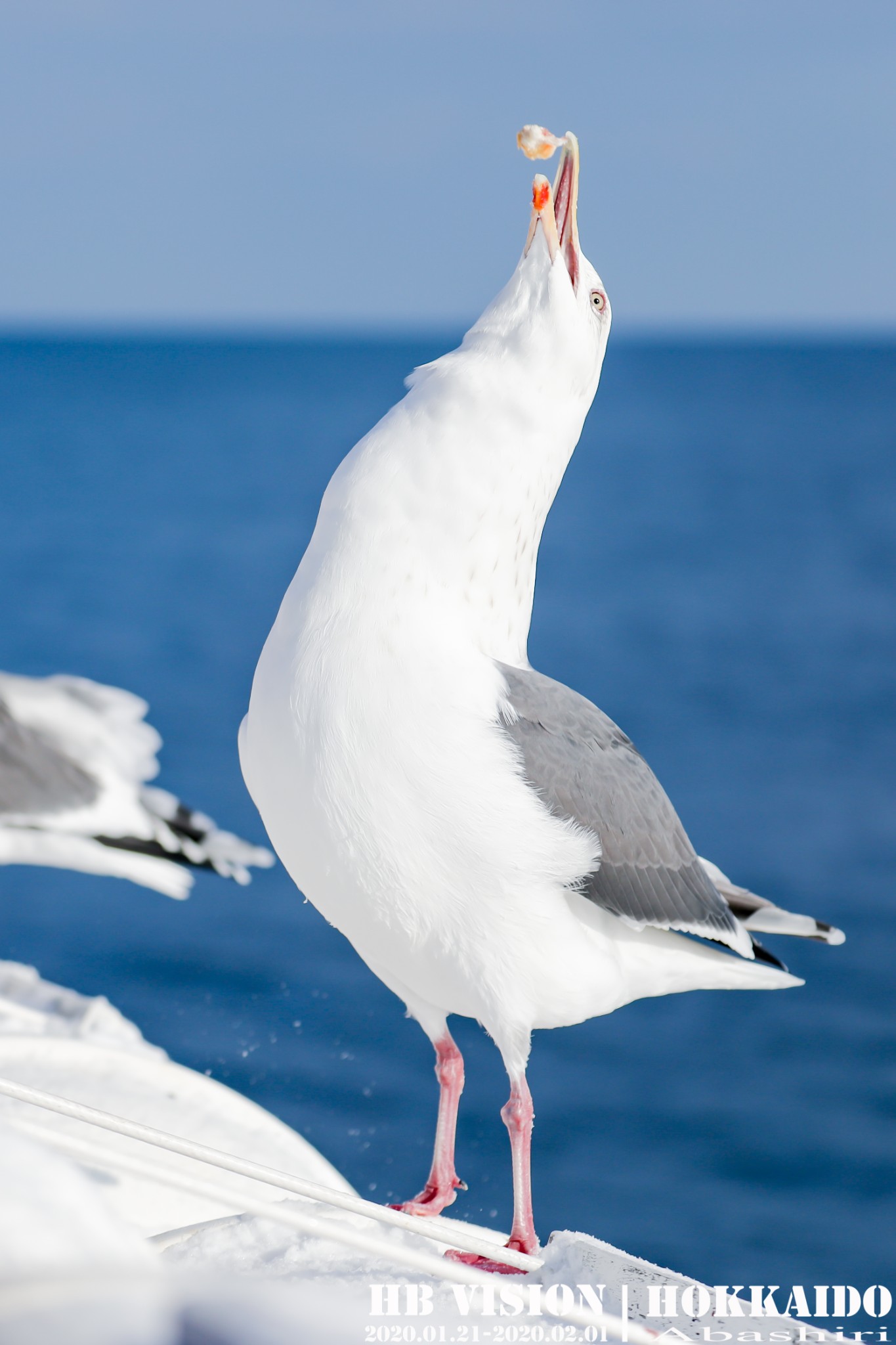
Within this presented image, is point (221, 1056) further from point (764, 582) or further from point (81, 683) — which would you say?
point (764, 582)

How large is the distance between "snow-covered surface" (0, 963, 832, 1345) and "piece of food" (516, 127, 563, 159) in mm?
2078

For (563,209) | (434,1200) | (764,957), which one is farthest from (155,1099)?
(563,209)

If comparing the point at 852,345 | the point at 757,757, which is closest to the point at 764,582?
the point at 757,757

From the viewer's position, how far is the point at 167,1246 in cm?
276

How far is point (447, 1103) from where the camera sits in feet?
11.0

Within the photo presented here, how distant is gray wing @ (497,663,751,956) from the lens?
296cm

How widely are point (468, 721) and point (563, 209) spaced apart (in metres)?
1.11

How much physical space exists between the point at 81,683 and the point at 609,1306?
521 cm

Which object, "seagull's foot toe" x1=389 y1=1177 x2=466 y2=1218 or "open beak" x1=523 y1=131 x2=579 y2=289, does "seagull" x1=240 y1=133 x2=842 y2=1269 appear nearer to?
"open beak" x1=523 y1=131 x2=579 y2=289

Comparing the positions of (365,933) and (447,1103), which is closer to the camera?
(365,933)

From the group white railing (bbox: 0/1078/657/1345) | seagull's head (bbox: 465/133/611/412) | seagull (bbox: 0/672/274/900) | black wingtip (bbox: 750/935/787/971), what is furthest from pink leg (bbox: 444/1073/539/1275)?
seagull (bbox: 0/672/274/900)

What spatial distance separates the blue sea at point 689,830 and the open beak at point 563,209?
715cm

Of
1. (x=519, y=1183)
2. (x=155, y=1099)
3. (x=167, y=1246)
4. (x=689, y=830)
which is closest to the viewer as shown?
(x=167, y=1246)

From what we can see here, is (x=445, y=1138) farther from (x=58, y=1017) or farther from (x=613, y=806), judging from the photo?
(x=58, y=1017)
